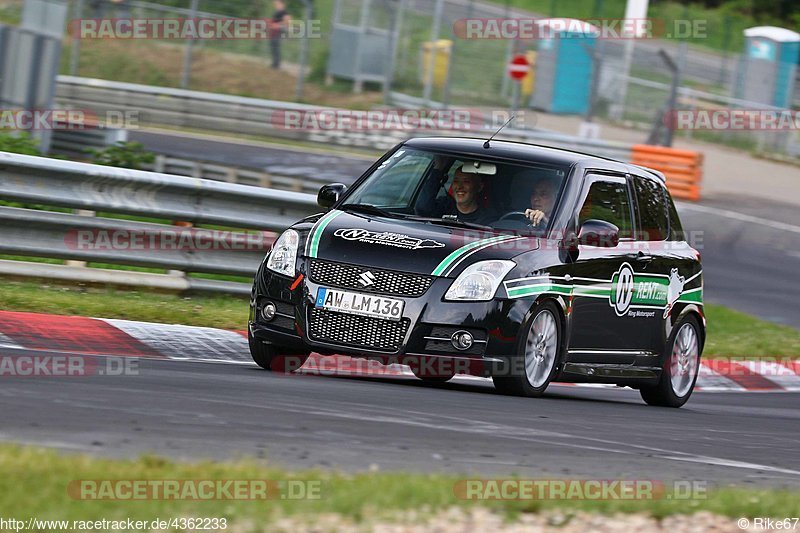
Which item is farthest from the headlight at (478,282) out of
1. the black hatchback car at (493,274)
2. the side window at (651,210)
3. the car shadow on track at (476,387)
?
the side window at (651,210)

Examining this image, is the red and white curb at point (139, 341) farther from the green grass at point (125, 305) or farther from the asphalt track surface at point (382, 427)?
the asphalt track surface at point (382, 427)

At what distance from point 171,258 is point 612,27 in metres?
32.7

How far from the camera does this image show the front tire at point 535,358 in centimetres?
930

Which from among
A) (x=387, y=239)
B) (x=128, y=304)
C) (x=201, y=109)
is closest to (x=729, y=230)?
(x=201, y=109)

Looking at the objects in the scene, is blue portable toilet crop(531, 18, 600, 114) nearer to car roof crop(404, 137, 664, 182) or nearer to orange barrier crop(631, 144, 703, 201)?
orange barrier crop(631, 144, 703, 201)

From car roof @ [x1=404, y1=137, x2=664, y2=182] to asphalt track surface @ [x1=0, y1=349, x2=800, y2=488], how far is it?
5.33 ft

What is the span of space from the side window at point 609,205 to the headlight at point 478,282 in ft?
3.84

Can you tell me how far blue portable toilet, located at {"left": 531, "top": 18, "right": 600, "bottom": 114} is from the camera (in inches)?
1548

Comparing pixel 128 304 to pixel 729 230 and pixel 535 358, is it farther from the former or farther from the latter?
pixel 729 230

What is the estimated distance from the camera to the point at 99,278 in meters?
12.1

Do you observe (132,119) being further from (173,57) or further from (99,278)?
(99,278)

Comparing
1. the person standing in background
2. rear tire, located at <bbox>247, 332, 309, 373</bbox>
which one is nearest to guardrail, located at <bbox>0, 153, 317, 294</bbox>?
rear tire, located at <bbox>247, 332, 309, 373</bbox>

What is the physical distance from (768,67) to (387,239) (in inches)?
1209

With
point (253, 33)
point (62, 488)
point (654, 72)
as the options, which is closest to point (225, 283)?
point (62, 488)
